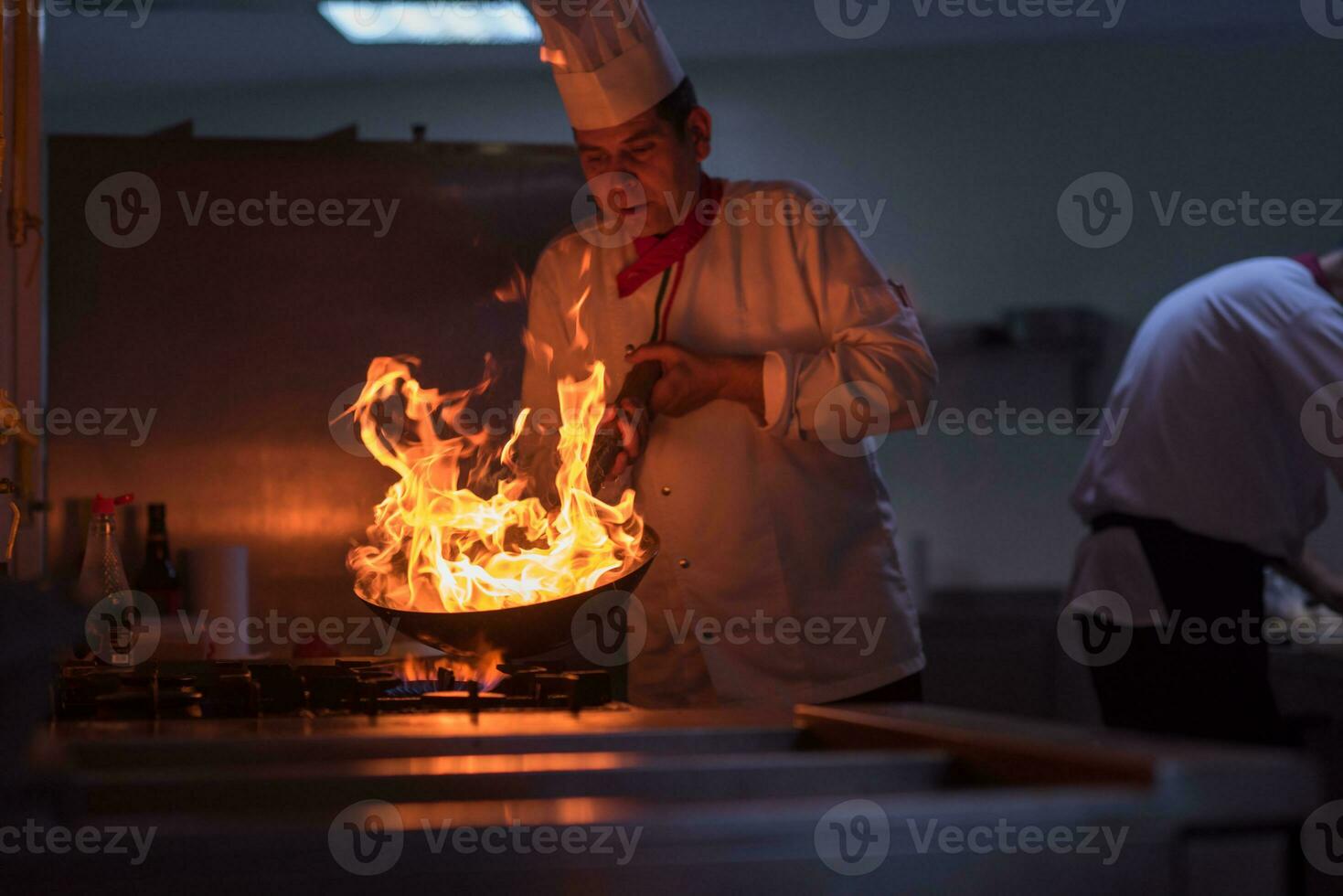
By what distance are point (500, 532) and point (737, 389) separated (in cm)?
42

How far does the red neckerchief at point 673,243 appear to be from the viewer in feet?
7.02

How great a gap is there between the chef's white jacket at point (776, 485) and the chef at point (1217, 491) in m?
0.81

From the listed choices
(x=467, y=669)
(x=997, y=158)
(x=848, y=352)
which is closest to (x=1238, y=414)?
(x=848, y=352)

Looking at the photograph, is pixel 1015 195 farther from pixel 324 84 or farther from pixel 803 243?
pixel 803 243

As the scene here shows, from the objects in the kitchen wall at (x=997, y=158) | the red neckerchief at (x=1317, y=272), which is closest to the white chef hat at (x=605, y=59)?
the red neckerchief at (x=1317, y=272)

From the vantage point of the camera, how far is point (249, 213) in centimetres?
303

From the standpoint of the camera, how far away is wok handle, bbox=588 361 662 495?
188 cm

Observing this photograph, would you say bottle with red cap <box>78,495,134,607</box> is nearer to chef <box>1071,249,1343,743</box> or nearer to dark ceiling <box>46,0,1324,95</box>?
chef <box>1071,249,1343,743</box>

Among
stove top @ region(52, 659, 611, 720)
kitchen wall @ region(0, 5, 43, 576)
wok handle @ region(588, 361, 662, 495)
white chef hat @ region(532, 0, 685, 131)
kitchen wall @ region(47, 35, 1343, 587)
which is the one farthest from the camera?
kitchen wall @ region(47, 35, 1343, 587)

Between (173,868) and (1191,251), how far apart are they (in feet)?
15.9

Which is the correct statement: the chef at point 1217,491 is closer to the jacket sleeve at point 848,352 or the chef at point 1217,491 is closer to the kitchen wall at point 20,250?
the jacket sleeve at point 848,352

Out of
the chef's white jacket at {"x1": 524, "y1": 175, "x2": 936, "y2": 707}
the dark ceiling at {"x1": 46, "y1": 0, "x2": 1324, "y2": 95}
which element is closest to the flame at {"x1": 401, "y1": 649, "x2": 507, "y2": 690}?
the chef's white jacket at {"x1": 524, "y1": 175, "x2": 936, "y2": 707}

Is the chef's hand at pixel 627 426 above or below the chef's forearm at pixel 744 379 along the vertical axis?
below

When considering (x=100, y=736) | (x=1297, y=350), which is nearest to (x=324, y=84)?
(x=1297, y=350)
